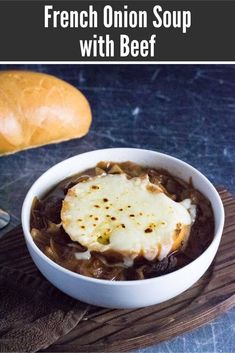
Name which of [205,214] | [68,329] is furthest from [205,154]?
[68,329]

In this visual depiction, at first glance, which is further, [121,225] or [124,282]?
[121,225]

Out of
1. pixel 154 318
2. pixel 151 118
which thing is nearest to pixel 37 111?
pixel 151 118

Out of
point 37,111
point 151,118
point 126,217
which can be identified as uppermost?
point 126,217

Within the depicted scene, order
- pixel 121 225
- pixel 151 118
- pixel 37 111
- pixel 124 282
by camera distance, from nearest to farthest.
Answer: pixel 124 282 < pixel 121 225 < pixel 37 111 < pixel 151 118

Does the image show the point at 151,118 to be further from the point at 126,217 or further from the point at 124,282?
the point at 124,282

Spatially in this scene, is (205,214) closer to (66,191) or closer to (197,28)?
(66,191)

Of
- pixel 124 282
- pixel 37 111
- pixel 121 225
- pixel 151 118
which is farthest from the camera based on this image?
pixel 151 118

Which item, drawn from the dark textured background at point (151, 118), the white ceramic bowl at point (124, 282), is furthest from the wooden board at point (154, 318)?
the dark textured background at point (151, 118)

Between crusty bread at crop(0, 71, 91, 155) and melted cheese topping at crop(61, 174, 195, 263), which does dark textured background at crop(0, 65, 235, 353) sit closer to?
crusty bread at crop(0, 71, 91, 155)

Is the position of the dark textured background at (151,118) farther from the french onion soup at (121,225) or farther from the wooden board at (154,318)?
the wooden board at (154,318)
